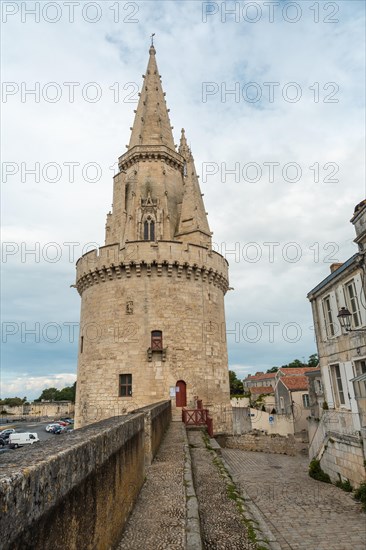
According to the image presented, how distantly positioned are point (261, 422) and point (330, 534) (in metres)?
27.6

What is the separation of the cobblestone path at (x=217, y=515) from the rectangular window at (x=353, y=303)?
845 cm

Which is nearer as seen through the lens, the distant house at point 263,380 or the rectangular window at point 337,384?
the rectangular window at point 337,384

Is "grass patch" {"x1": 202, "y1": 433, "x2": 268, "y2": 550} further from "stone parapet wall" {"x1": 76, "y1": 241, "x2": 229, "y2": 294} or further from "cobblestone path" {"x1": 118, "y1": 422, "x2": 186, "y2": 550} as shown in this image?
"stone parapet wall" {"x1": 76, "y1": 241, "x2": 229, "y2": 294}

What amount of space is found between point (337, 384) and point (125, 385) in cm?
1049

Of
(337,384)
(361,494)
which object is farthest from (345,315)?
(361,494)

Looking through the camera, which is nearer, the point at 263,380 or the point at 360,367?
the point at 360,367

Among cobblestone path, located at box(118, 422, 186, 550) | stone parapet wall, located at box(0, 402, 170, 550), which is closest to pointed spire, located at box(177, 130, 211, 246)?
cobblestone path, located at box(118, 422, 186, 550)

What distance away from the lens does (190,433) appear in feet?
55.2

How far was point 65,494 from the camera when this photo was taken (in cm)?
280

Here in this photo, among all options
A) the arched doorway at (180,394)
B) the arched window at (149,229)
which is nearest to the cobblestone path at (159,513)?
the arched doorway at (180,394)

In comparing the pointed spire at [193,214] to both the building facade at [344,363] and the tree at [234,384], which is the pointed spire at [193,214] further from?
the tree at [234,384]

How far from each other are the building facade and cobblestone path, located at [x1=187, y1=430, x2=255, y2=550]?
664 cm

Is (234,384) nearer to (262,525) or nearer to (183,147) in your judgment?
(183,147)

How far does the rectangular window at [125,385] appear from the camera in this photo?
63.7ft
